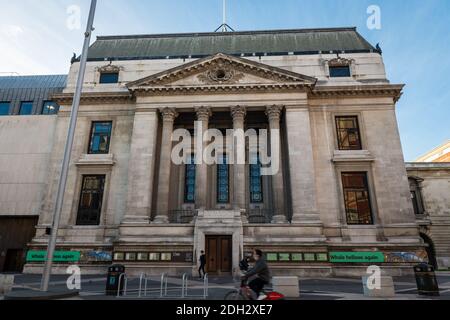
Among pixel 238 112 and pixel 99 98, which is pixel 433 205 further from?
pixel 99 98

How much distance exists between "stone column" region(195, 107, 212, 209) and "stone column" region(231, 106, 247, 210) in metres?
2.22

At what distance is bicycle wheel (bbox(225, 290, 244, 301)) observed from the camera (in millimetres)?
7571

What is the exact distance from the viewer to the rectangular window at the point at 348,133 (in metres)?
24.4

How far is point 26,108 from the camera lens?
31.1 meters

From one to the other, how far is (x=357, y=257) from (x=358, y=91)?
1348cm

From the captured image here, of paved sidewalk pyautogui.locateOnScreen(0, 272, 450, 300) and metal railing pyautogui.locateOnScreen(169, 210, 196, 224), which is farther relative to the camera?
metal railing pyautogui.locateOnScreen(169, 210, 196, 224)

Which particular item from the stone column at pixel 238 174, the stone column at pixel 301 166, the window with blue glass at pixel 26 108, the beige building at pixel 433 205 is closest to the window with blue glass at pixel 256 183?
the stone column at pixel 238 174

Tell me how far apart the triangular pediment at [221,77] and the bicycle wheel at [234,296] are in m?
19.1

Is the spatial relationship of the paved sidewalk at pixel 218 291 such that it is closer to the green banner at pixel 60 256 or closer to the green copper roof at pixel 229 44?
the green banner at pixel 60 256

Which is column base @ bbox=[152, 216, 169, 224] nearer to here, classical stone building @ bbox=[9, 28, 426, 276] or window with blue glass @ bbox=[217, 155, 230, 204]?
classical stone building @ bbox=[9, 28, 426, 276]

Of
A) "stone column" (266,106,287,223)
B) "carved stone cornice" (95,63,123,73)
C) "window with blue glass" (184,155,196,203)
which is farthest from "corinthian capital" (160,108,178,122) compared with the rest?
"stone column" (266,106,287,223)
